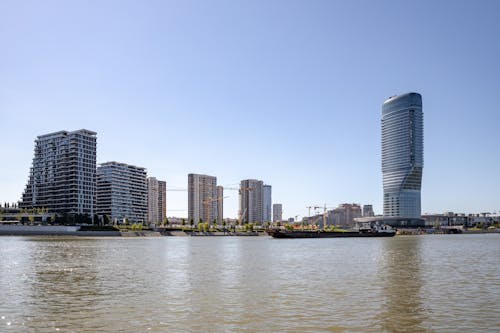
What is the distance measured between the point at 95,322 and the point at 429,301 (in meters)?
22.0

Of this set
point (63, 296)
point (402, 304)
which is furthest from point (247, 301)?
point (63, 296)

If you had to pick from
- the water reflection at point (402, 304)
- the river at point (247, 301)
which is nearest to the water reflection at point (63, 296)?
the river at point (247, 301)

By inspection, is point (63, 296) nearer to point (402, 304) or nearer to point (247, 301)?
point (247, 301)

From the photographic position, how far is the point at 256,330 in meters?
23.0

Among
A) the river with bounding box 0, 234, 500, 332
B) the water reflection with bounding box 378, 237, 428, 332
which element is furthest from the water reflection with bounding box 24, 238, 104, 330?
the water reflection with bounding box 378, 237, 428, 332

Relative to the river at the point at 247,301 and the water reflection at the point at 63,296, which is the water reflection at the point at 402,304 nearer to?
the river at the point at 247,301

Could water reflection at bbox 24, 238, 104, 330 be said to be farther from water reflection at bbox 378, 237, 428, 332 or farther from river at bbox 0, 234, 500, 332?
water reflection at bbox 378, 237, 428, 332

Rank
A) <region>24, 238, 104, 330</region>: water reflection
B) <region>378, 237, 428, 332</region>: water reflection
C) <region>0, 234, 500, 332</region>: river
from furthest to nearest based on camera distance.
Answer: <region>24, 238, 104, 330</region>: water reflection
<region>378, 237, 428, 332</region>: water reflection
<region>0, 234, 500, 332</region>: river

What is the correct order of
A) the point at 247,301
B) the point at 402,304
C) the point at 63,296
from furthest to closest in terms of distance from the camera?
the point at 63,296 < the point at 247,301 < the point at 402,304

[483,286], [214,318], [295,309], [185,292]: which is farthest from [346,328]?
[483,286]

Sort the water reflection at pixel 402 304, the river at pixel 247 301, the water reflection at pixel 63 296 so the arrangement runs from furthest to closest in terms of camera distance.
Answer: the water reflection at pixel 63 296
the water reflection at pixel 402 304
the river at pixel 247 301

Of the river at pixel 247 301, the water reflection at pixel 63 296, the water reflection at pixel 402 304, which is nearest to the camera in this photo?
the river at pixel 247 301

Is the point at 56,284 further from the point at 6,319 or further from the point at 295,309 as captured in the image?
the point at 295,309

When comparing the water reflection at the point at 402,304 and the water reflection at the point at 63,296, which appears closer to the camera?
the water reflection at the point at 402,304
